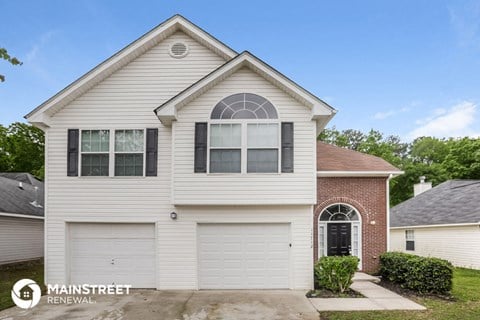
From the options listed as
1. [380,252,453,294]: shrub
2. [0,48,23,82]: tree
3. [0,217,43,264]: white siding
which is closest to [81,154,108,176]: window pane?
[0,48,23,82]: tree

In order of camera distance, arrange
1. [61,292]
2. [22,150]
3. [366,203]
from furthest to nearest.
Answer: [22,150] → [366,203] → [61,292]

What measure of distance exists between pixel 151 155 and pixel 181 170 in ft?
4.42

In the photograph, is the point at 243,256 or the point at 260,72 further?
the point at 243,256

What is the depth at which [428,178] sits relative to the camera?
37.1 metres

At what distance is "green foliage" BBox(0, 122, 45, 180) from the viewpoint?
1341 inches

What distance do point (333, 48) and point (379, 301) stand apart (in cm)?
1393

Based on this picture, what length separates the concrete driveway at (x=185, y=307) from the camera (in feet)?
25.4

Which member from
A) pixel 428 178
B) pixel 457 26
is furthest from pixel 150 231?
pixel 428 178

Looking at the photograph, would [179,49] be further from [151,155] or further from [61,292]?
[61,292]

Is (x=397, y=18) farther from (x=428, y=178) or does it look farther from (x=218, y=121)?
(x=428, y=178)

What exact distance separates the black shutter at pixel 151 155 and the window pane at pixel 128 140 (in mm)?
273

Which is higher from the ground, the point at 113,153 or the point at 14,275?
the point at 113,153

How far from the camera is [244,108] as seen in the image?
10.1m

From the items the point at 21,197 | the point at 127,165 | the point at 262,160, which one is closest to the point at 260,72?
the point at 262,160
